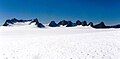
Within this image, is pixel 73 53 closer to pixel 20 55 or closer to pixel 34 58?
pixel 34 58

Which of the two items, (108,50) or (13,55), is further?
(108,50)

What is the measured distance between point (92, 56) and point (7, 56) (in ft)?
31.7

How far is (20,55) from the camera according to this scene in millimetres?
21125

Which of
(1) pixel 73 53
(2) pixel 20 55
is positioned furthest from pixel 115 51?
(2) pixel 20 55

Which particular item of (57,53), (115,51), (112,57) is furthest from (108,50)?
(57,53)

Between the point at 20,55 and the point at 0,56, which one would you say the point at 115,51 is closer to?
the point at 20,55

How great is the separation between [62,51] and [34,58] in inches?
153

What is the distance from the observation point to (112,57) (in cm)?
2092

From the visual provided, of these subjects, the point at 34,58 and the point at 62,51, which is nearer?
the point at 34,58

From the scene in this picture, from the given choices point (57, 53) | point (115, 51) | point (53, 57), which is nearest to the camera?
point (53, 57)

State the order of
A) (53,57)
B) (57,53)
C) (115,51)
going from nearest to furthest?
1. (53,57)
2. (57,53)
3. (115,51)

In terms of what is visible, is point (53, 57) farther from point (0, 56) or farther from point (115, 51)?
point (115, 51)

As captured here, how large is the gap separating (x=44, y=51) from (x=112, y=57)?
26.8 ft

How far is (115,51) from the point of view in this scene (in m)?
23.4
